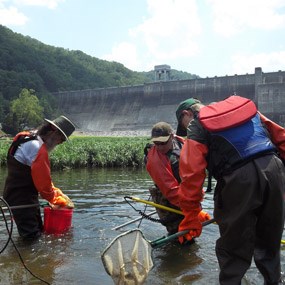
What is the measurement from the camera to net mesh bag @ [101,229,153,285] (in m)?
3.82

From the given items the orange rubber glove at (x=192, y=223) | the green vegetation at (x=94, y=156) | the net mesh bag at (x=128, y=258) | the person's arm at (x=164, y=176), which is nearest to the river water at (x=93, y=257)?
the net mesh bag at (x=128, y=258)

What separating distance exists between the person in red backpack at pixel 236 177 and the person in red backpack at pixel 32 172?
2.56m

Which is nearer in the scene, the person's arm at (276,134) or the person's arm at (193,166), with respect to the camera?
the person's arm at (193,166)

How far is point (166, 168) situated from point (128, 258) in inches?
57.3

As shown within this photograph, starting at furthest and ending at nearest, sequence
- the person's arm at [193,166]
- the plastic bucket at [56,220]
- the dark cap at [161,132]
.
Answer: the plastic bucket at [56,220] < the dark cap at [161,132] < the person's arm at [193,166]

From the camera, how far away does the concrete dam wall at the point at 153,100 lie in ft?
201

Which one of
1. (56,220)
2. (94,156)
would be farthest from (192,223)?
(94,156)

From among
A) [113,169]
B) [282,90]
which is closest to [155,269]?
[113,169]

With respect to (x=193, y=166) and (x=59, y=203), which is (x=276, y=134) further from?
(x=59, y=203)

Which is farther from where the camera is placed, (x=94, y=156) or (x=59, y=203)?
(x=94, y=156)

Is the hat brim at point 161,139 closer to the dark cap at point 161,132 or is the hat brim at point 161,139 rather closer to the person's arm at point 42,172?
the dark cap at point 161,132

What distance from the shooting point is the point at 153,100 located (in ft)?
247

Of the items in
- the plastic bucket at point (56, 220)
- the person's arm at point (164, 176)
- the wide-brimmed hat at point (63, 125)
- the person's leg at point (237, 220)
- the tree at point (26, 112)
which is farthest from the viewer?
the tree at point (26, 112)

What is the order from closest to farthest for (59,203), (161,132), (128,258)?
(128,258), (161,132), (59,203)
